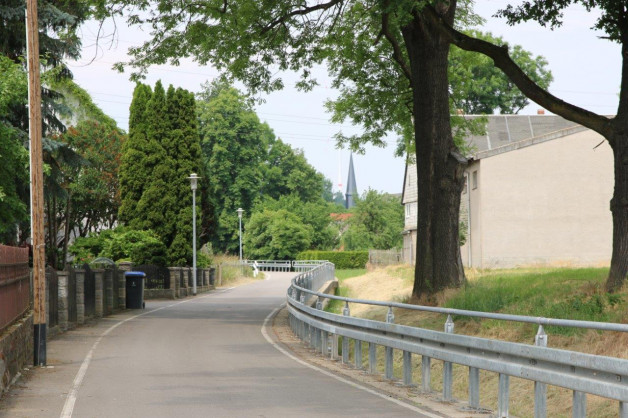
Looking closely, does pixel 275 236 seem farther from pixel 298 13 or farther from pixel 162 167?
pixel 298 13

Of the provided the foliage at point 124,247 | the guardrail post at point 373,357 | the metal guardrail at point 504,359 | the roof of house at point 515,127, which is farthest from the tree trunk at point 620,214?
the roof of house at point 515,127

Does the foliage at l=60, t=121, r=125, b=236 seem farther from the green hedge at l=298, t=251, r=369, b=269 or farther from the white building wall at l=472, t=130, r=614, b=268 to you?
the green hedge at l=298, t=251, r=369, b=269

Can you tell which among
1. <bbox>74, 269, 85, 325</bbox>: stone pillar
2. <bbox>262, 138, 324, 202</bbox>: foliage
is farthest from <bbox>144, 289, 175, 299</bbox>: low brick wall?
<bbox>262, 138, 324, 202</bbox>: foliage

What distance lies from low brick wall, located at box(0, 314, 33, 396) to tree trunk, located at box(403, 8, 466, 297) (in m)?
9.32

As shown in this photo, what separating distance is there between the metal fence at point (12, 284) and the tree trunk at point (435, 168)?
902cm

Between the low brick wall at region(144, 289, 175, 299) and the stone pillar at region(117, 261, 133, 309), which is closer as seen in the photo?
the stone pillar at region(117, 261, 133, 309)

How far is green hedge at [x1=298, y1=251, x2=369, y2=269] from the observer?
86250mm

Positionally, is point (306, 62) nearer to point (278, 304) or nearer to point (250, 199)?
point (278, 304)

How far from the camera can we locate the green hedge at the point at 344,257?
8625cm

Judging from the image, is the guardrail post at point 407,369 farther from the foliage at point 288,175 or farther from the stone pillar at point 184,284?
the foliage at point 288,175

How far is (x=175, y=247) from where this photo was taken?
162ft

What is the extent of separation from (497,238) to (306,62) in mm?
17129

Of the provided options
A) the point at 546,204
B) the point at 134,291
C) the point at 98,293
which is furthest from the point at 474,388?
the point at 546,204

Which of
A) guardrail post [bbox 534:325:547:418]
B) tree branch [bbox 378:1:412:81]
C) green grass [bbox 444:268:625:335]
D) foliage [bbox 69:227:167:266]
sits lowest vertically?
guardrail post [bbox 534:325:547:418]
